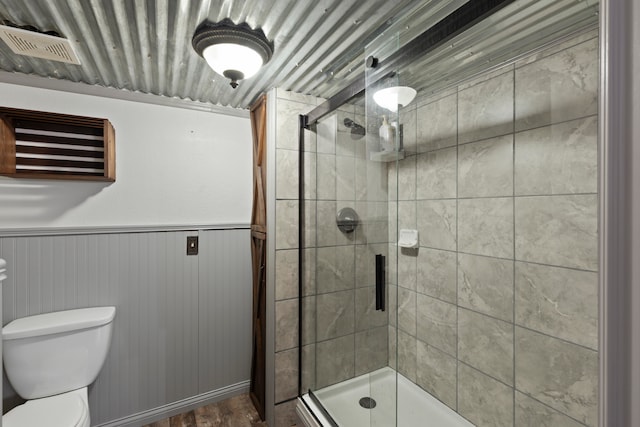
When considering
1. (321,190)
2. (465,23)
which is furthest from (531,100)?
(321,190)

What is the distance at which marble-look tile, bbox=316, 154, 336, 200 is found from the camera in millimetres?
1835

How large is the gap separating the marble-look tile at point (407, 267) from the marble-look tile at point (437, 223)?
12 cm

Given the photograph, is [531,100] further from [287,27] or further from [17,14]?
[17,14]

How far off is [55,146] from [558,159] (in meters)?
2.69

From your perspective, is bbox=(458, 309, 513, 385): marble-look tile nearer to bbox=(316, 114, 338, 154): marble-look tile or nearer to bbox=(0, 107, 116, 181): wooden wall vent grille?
bbox=(316, 114, 338, 154): marble-look tile

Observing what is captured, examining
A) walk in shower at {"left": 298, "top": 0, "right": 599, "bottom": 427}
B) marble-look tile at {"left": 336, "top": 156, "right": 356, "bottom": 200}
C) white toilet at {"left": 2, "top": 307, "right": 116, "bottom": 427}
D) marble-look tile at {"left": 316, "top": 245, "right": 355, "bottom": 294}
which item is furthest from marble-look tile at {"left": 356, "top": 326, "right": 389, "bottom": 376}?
white toilet at {"left": 2, "top": 307, "right": 116, "bottom": 427}

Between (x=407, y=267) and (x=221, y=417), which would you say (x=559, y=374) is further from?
(x=221, y=417)

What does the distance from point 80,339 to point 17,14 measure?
1586 millimetres

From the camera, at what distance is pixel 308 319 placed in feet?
6.57

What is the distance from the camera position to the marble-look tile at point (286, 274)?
1948mm

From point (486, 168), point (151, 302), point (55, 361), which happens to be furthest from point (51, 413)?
point (486, 168)

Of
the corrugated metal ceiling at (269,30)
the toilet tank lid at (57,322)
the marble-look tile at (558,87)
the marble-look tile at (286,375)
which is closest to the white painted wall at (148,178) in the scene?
the corrugated metal ceiling at (269,30)

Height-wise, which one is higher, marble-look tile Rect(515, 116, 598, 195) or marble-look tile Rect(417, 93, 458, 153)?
marble-look tile Rect(417, 93, 458, 153)

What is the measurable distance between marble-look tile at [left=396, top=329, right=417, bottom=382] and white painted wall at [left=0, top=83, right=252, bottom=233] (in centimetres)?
145
